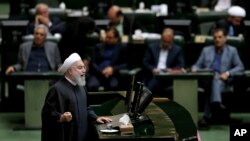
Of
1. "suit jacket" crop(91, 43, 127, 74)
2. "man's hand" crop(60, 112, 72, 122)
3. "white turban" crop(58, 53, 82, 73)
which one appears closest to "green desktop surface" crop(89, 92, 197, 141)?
"man's hand" crop(60, 112, 72, 122)

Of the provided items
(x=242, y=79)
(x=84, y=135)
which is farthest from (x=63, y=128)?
(x=242, y=79)

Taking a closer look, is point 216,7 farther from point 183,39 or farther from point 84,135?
point 84,135

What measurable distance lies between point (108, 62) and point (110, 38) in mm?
374

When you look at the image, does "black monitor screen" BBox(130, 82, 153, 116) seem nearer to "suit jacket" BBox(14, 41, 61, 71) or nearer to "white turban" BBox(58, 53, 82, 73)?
"white turban" BBox(58, 53, 82, 73)

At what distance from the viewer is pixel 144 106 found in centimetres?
857

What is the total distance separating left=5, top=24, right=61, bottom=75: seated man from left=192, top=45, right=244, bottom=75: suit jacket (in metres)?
2.07

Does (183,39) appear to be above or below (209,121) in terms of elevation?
above

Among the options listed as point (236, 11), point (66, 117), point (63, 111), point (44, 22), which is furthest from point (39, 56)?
point (66, 117)

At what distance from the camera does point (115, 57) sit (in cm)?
1332

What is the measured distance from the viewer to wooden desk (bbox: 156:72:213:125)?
1256 cm

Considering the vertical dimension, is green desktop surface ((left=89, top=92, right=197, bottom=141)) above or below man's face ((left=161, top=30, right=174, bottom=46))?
below

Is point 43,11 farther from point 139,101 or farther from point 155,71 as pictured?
point 139,101

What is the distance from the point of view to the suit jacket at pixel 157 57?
13.2 metres

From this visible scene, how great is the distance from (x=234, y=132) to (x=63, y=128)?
173cm
